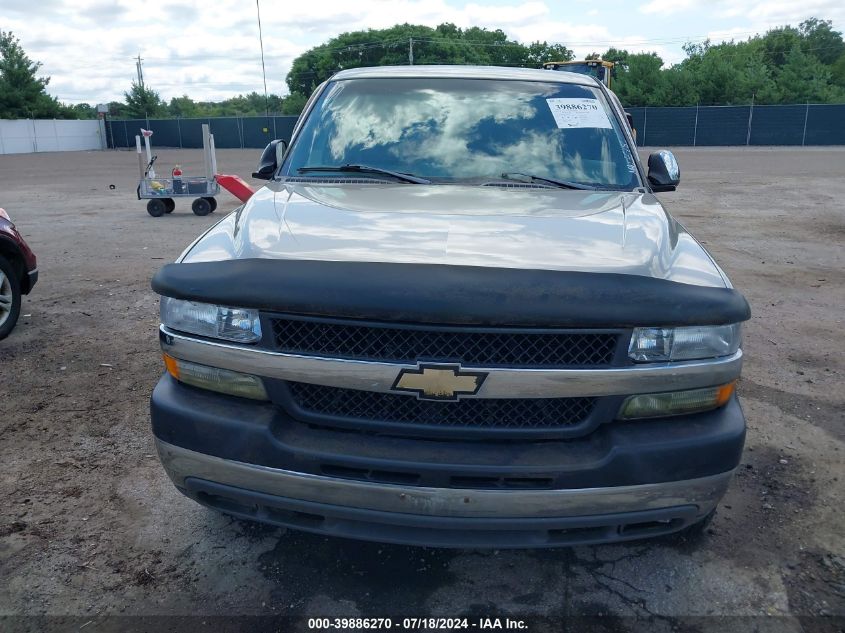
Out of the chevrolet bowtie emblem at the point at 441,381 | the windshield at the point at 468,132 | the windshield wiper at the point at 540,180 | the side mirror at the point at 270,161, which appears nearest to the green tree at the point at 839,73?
the windshield at the point at 468,132

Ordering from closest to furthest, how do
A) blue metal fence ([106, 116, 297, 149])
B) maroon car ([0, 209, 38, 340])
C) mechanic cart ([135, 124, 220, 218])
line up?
maroon car ([0, 209, 38, 340])
mechanic cart ([135, 124, 220, 218])
blue metal fence ([106, 116, 297, 149])

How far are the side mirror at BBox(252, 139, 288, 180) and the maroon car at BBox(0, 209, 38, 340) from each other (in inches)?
95.3

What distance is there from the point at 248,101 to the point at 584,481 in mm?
134761

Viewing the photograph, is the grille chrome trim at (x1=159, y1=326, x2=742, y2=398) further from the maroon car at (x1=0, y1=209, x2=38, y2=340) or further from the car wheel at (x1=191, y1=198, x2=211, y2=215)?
the car wheel at (x1=191, y1=198, x2=211, y2=215)

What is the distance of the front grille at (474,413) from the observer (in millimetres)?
2361

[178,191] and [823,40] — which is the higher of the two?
[823,40]

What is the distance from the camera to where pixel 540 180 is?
3.62 m

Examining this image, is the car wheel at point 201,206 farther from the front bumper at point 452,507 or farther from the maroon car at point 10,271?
the front bumper at point 452,507

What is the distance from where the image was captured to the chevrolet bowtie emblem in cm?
227

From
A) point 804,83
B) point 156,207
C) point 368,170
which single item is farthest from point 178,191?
point 804,83

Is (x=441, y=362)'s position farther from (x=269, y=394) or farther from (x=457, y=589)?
(x=457, y=589)

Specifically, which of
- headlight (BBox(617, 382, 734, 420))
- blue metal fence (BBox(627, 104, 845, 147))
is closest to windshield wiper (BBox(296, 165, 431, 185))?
headlight (BBox(617, 382, 734, 420))

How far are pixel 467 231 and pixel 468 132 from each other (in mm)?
1360

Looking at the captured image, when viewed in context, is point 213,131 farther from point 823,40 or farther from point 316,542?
point 823,40
